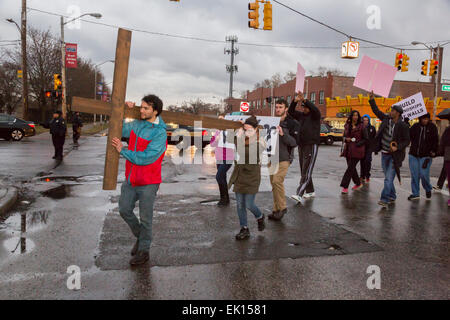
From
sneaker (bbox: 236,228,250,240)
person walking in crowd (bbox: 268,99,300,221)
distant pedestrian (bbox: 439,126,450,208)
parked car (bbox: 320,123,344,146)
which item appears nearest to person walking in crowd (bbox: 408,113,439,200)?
distant pedestrian (bbox: 439,126,450,208)

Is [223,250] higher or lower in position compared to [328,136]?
lower

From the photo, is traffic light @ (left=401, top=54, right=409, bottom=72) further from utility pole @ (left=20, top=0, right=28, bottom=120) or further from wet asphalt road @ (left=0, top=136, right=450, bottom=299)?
utility pole @ (left=20, top=0, right=28, bottom=120)

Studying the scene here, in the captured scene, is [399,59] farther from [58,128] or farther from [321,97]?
[321,97]

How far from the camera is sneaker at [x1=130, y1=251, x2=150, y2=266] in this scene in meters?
4.09

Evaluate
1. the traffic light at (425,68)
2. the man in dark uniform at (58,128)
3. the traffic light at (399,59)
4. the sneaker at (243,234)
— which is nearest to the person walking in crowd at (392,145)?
the sneaker at (243,234)

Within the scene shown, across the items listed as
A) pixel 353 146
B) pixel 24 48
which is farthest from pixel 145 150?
pixel 24 48

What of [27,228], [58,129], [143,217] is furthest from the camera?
[58,129]

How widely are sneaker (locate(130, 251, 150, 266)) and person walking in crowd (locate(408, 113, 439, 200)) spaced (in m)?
6.22

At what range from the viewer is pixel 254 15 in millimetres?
15477

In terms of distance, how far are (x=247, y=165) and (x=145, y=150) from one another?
62.0 inches

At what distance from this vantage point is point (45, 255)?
434 centimetres
